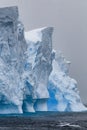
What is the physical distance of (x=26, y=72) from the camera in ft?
152

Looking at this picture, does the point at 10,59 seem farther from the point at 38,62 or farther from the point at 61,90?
the point at 61,90

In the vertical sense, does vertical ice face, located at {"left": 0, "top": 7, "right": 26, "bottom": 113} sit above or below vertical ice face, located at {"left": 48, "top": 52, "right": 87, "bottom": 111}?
above

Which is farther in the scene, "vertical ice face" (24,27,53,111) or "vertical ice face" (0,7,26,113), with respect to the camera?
"vertical ice face" (24,27,53,111)

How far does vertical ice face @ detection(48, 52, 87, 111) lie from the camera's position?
57406 mm

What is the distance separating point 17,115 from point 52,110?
10694mm

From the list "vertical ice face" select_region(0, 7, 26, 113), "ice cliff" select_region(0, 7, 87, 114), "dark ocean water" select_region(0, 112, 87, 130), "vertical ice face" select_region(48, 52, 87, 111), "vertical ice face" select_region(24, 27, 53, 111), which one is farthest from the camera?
"vertical ice face" select_region(48, 52, 87, 111)

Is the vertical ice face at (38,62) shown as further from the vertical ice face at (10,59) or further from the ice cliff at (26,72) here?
the vertical ice face at (10,59)

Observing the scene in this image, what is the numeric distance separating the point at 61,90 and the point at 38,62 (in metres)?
10.3

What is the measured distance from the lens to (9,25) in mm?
42656

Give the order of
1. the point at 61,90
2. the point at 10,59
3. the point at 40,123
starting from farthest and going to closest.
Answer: the point at 61,90
the point at 10,59
the point at 40,123

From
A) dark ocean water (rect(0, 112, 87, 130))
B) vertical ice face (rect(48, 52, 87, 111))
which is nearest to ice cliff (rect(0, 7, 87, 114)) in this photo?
vertical ice face (rect(48, 52, 87, 111))

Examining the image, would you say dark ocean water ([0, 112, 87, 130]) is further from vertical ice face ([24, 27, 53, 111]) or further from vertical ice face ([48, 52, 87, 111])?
vertical ice face ([48, 52, 87, 111])

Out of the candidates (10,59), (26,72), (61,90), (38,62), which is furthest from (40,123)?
(61,90)

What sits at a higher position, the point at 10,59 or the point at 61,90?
the point at 10,59
